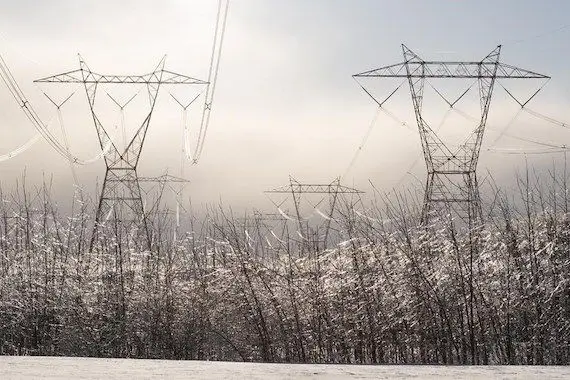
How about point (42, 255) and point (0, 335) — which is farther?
point (42, 255)

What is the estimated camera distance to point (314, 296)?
501 cm

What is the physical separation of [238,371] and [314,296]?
10.9 feet

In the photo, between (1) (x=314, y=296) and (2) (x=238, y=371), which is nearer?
(2) (x=238, y=371)

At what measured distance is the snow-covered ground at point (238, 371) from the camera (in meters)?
1.63

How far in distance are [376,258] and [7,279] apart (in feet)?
11.0

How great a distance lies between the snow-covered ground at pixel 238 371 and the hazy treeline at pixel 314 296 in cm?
278

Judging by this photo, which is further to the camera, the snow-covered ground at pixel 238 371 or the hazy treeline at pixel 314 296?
the hazy treeline at pixel 314 296

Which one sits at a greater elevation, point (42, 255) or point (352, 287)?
point (42, 255)

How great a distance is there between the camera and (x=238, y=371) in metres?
1.72

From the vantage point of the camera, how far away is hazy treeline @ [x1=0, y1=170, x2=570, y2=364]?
4.54 meters

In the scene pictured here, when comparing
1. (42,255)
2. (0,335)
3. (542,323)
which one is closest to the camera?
(542,323)

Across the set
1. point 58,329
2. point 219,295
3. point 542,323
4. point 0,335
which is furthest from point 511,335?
point 0,335

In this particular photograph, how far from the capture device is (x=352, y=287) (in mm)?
5004

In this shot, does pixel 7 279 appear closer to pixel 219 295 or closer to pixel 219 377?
pixel 219 295
